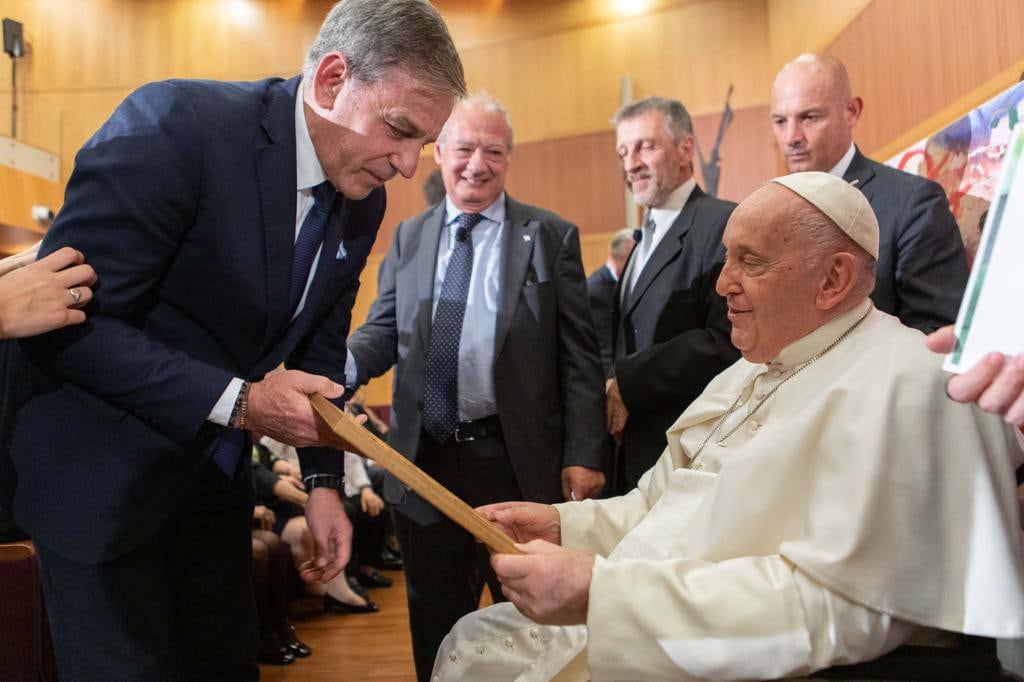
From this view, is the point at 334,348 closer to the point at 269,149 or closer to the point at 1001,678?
the point at 269,149

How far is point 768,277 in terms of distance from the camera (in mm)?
1962

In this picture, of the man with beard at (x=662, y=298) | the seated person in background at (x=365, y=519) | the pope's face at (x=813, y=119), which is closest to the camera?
the man with beard at (x=662, y=298)

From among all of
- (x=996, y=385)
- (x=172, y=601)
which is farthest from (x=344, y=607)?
(x=996, y=385)

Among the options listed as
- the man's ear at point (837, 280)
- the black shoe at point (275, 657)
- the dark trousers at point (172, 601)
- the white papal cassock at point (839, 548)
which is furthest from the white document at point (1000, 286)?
the black shoe at point (275, 657)

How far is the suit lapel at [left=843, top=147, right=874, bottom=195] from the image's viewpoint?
3043 millimetres

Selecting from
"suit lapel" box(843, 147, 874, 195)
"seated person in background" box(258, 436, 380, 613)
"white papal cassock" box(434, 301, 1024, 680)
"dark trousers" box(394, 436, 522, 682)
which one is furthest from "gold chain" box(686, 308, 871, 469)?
"seated person in background" box(258, 436, 380, 613)

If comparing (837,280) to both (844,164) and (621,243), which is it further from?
(621,243)

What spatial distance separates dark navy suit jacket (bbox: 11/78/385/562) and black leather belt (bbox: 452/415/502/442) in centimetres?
118

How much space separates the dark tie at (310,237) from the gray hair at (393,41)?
0.88 ft

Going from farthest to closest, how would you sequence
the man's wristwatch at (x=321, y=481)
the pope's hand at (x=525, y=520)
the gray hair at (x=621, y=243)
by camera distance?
the gray hair at (x=621, y=243)
the man's wristwatch at (x=321, y=481)
the pope's hand at (x=525, y=520)

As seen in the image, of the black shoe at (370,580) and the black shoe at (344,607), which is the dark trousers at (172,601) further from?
the black shoe at (370,580)

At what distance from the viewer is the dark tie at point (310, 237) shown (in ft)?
6.57

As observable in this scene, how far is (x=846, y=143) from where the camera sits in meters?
3.37

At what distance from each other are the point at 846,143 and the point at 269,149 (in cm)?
229
